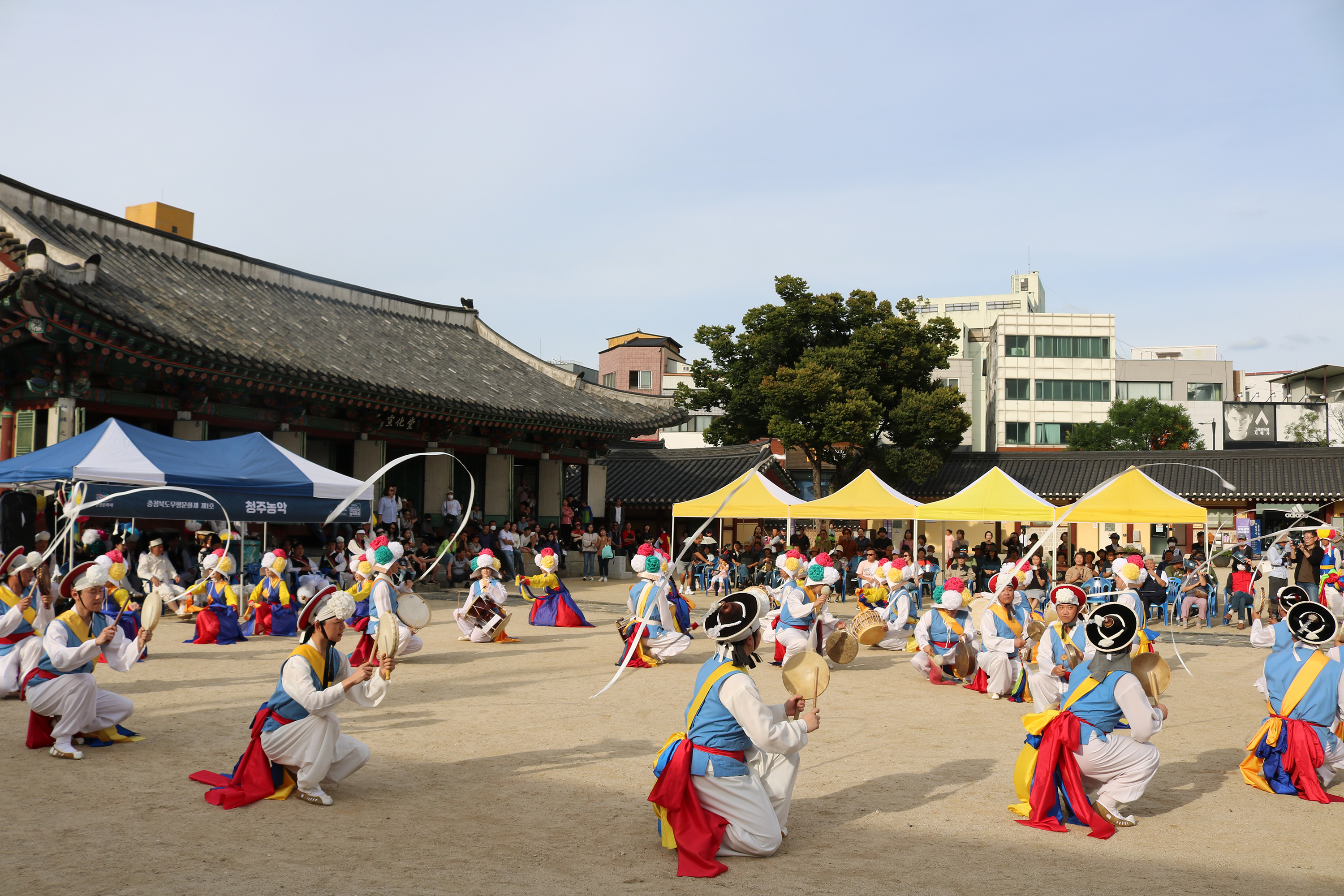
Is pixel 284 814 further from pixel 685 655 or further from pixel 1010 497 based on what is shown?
pixel 1010 497

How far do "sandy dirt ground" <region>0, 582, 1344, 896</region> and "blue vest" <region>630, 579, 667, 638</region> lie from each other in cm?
197

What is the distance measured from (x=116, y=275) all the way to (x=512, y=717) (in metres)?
14.1

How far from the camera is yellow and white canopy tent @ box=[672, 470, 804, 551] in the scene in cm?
1831

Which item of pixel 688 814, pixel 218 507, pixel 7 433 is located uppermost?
pixel 7 433

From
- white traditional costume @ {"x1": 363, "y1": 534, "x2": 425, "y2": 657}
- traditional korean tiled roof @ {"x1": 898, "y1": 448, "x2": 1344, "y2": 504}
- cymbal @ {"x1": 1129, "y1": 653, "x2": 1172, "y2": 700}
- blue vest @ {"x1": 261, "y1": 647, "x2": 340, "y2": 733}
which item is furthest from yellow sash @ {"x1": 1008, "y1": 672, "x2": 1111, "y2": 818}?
traditional korean tiled roof @ {"x1": 898, "y1": 448, "x2": 1344, "y2": 504}

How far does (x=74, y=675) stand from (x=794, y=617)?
6.58m

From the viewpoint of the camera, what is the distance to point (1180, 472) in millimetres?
31234

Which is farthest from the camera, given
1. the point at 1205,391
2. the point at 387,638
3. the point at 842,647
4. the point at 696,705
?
the point at 1205,391

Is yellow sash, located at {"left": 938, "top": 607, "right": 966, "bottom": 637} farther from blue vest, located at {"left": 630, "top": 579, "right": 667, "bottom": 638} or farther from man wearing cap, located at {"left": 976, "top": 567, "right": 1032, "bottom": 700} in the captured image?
blue vest, located at {"left": 630, "top": 579, "right": 667, "bottom": 638}

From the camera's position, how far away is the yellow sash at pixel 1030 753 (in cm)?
559

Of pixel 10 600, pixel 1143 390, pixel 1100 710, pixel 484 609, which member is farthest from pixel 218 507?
pixel 1143 390

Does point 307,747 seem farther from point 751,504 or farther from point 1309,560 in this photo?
point 1309,560

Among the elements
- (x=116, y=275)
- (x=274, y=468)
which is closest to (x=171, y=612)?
(x=274, y=468)

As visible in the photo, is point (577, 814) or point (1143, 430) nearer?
point (577, 814)
